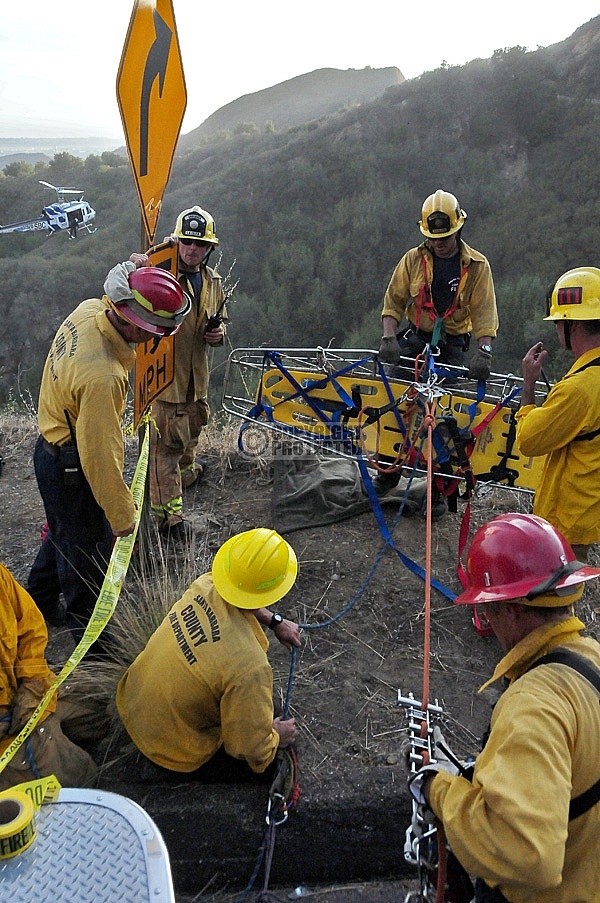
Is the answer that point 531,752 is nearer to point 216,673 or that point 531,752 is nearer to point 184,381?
point 216,673

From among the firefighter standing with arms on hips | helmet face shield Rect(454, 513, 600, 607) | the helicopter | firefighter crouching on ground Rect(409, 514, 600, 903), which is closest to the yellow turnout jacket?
firefighter crouching on ground Rect(409, 514, 600, 903)

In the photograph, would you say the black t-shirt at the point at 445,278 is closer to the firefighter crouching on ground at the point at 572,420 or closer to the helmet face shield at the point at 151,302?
the firefighter crouching on ground at the point at 572,420

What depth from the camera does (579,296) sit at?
310cm

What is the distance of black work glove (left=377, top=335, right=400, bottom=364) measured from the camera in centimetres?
495

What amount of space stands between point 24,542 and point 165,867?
12.2 feet

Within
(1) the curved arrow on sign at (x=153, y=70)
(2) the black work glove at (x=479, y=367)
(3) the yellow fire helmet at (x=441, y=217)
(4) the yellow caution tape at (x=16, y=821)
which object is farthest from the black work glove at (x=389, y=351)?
(4) the yellow caution tape at (x=16, y=821)

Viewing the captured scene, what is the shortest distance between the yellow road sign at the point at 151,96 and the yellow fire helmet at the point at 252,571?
66.1 inches

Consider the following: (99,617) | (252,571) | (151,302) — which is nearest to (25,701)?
(99,617)

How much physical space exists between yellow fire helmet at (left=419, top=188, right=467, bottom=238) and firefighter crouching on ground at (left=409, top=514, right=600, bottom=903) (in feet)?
11.1

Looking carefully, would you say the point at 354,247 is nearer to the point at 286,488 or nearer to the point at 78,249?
the point at 78,249

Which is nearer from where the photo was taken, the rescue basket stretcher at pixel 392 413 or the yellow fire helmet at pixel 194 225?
the yellow fire helmet at pixel 194 225

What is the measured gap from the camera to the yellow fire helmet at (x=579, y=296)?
121 inches

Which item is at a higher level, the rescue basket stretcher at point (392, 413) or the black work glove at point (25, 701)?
the rescue basket stretcher at point (392, 413)

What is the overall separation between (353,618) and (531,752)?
106 inches
